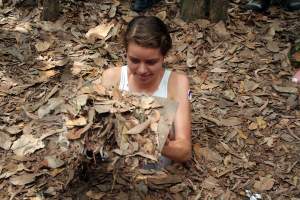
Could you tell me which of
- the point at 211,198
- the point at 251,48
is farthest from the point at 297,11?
the point at 211,198

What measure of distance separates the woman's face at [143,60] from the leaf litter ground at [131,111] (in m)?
0.22

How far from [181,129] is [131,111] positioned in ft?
1.44

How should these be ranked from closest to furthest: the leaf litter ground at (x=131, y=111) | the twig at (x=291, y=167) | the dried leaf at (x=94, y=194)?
the leaf litter ground at (x=131, y=111) < the dried leaf at (x=94, y=194) < the twig at (x=291, y=167)

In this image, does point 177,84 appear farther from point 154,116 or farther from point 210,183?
point 210,183

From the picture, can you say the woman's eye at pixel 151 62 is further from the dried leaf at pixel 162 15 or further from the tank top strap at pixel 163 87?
the dried leaf at pixel 162 15

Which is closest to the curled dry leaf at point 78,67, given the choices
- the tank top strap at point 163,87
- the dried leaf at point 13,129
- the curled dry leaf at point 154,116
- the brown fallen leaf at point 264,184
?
the dried leaf at point 13,129

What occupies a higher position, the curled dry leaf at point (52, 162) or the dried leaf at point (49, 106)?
the dried leaf at point (49, 106)

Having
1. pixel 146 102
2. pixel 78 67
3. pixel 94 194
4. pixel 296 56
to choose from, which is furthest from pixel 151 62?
pixel 296 56

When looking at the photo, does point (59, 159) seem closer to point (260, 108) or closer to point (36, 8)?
point (260, 108)

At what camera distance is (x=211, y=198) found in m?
2.82

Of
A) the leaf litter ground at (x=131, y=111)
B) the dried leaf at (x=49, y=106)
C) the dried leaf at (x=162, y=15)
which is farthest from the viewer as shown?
the dried leaf at (x=162, y=15)

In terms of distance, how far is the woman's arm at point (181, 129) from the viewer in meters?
2.57

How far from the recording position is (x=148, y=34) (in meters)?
2.50

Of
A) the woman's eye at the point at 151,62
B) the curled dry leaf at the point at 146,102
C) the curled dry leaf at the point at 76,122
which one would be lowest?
the curled dry leaf at the point at 76,122
